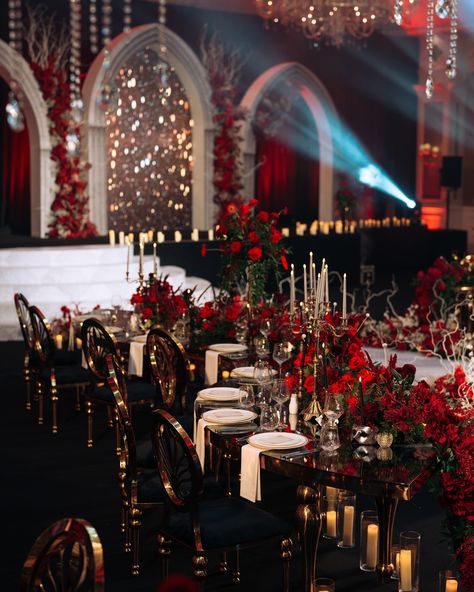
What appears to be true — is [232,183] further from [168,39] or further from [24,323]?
[24,323]

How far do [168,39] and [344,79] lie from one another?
13.6 ft

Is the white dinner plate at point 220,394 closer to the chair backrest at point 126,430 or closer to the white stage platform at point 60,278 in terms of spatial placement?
the chair backrest at point 126,430

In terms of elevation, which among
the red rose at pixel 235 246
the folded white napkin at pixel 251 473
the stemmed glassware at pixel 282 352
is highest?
the red rose at pixel 235 246

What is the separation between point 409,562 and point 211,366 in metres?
2.20

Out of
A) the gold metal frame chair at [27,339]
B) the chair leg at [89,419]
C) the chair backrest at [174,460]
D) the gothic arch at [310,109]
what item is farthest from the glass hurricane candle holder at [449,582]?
the gothic arch at [310,109]

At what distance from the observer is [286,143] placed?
52.9 ft

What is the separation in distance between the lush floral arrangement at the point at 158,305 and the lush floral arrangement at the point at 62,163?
18.5 feet

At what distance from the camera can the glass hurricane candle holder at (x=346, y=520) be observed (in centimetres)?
457

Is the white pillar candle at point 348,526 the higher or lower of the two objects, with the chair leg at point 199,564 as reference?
lower

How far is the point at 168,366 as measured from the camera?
5332mm

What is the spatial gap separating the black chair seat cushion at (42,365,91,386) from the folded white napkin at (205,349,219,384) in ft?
2.96

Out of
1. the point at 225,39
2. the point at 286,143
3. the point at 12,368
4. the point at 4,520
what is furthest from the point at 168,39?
the point at 4,520

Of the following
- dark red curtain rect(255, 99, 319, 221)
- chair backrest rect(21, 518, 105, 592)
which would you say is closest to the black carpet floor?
chair backrest rect(21, 518, 105, 592)

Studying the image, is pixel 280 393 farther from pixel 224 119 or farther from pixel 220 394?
pixel 224 119
